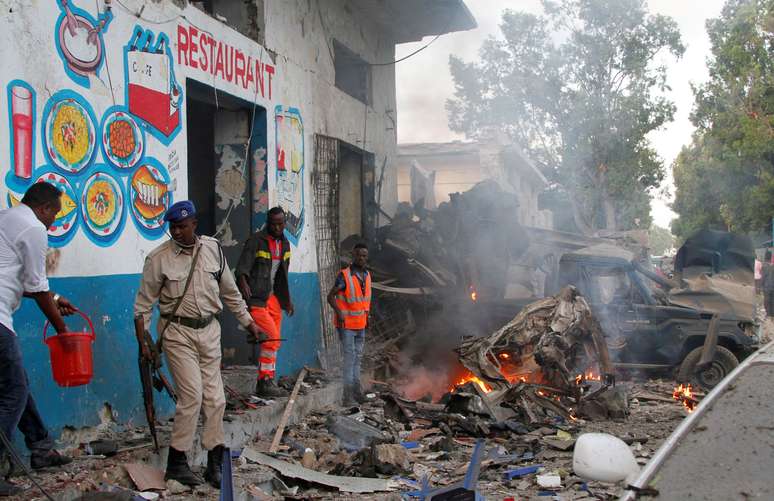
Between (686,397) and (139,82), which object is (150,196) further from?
(686,397)

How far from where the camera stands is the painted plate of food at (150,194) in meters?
6.14

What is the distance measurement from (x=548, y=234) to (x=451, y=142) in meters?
11.3

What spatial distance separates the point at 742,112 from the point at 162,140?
20603mm

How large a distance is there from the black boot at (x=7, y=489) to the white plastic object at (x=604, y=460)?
320 centimetres

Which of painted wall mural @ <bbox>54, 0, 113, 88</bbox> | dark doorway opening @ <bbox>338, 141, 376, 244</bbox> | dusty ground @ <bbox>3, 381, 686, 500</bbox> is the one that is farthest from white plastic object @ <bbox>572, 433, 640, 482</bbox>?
dark doorway opening @ <bbox>338, 141, 376, 244</bbox>

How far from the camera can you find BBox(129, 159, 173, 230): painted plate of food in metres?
6.14

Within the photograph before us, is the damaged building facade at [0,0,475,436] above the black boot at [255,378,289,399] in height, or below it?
above

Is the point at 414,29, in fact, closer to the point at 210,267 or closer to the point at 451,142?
the point at 210,267

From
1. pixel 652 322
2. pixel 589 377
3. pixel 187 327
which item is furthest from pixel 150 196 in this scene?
pixel 652 322

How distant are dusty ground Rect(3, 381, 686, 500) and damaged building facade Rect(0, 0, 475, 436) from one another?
80 centimetres

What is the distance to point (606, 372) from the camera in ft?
27.7

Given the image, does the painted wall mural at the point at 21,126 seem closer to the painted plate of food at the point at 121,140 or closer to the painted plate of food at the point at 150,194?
the painted plate of food at the point at 121,140

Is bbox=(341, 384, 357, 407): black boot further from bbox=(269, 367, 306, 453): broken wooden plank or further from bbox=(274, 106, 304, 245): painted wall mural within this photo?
bbox=(274, 106, 304, 245): painted wall mural

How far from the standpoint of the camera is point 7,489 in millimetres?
4094
